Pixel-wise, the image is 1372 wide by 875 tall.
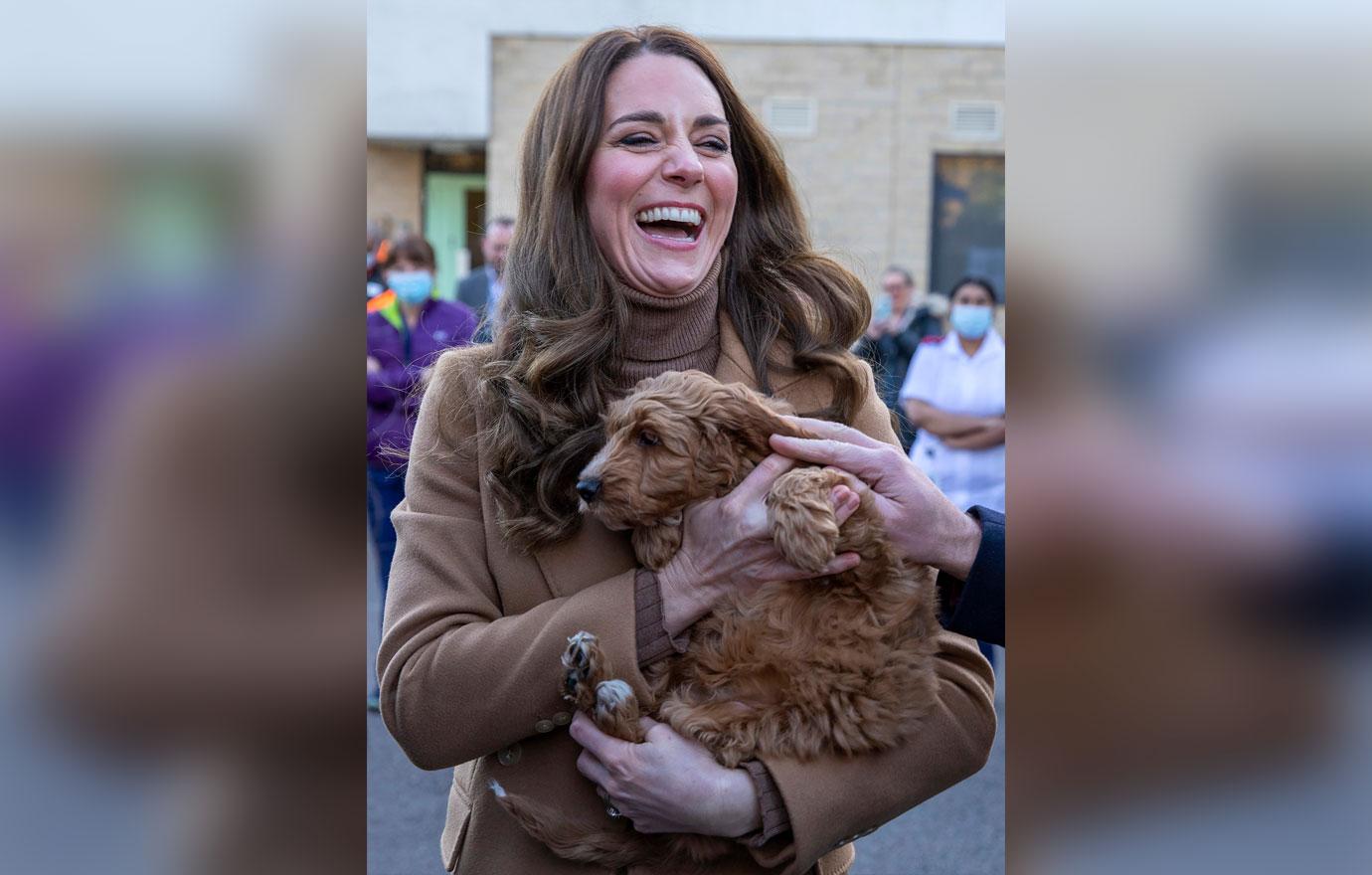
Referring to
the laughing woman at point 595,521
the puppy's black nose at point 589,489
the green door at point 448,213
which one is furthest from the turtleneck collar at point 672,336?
the green door at point 448,213

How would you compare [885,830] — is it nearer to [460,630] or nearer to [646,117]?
[460,630]

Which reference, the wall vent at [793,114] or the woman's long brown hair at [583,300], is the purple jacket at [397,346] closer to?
the woman's long brown hair at [583,300]

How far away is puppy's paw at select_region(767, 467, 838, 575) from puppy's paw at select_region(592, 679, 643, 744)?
380 mm

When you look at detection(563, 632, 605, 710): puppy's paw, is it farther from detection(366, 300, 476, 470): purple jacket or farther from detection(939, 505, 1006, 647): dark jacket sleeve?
detection(366, 300, 476, 470): purple jacket

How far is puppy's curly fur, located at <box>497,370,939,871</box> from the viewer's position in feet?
7.14

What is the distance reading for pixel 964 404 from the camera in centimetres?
783

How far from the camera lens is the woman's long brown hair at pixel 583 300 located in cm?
228

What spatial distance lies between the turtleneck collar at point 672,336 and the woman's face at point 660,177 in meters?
0.05
